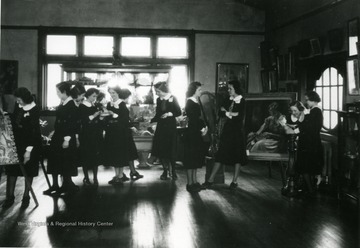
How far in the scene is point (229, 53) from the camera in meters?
9.93

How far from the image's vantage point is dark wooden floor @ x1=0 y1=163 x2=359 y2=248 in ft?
12.3

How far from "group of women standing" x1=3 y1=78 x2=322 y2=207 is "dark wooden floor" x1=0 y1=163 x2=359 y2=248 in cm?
33

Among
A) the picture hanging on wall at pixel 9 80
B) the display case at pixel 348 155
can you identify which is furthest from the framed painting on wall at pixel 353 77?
the picture hanging on wall at pixel 9 80

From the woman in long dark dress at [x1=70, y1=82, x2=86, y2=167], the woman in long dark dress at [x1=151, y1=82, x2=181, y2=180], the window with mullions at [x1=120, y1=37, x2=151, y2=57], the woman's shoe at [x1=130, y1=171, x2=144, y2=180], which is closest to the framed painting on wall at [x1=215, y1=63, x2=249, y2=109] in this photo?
the window with mullions at [x1=120, y1=37, x2=151, y2=57]

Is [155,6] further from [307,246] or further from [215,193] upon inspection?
[307,246]

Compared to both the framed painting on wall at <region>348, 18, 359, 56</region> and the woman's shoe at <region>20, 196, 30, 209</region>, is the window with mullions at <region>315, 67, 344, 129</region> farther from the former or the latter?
the woman's shoe at <region>20, 196, 30, 209</region>

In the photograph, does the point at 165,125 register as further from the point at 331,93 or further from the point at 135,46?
the point at 135,46

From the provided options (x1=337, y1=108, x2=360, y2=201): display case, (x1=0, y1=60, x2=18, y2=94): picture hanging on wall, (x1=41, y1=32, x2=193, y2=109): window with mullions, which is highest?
(x1=41, y1=32, x2=193, y2=109): window with mullions

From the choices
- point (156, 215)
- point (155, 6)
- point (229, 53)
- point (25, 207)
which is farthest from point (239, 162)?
point (155, 6)

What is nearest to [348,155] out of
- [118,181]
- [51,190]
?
[118,181]

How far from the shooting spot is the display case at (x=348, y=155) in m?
5.13

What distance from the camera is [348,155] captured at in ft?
17.3

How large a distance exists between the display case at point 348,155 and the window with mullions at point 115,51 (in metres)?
4.69

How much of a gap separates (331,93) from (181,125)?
2.67 m
